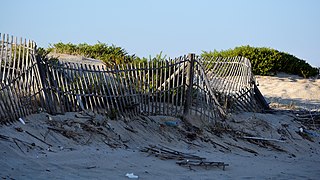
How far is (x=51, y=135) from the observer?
331 inches

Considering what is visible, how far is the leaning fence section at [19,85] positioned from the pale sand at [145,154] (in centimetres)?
20

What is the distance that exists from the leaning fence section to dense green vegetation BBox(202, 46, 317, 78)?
12.8 m

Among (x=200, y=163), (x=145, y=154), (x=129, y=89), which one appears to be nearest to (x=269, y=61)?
(x=129, y=89)

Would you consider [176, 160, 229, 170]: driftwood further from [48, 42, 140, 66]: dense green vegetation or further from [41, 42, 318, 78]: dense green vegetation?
[41, 42, 318, 78]: dense green vegetation

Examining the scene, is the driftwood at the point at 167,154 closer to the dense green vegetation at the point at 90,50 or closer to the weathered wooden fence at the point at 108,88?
the weathered wooden fence at the point at 108,88

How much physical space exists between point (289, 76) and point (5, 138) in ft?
Answer: 55.7

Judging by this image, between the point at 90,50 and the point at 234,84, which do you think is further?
the point at 90,50

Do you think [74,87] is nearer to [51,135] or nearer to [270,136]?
[51,135]

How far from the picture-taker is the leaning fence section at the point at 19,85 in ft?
27.3

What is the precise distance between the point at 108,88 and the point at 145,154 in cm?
203

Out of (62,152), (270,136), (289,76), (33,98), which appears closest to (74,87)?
(33,98)

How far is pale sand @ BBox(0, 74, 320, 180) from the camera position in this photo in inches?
274

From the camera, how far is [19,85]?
350 inches

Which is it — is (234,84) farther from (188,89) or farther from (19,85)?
(19,85)
